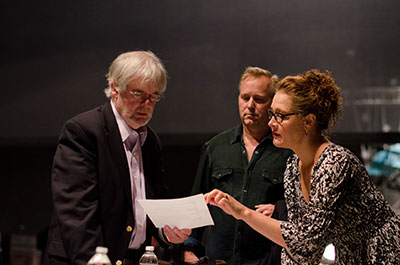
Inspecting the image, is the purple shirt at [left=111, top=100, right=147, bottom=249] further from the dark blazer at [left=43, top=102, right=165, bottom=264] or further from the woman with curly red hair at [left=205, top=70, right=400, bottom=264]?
the woman with curly red hair at [left=205, top=70, right=400, bottom=264]

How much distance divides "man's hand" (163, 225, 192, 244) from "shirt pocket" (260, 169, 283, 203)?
57 centimetres

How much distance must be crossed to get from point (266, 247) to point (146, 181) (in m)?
0.79

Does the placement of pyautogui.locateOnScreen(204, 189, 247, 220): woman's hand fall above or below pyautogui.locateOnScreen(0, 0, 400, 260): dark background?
below

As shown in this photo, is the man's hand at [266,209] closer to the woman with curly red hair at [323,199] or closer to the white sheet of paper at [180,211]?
the woman with curly red hair at [323,199]

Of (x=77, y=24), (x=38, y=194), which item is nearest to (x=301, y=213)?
(x=77, y=24)

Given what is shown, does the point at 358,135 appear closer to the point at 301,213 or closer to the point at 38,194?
the point at 301,213

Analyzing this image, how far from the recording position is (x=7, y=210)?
4.84m

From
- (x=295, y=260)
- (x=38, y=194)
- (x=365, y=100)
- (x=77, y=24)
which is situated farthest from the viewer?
(x=38, y=194)

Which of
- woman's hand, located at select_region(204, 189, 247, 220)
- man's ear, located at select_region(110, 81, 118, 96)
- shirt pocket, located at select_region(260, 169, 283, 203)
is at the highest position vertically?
man's ear, located at select_region(110, 81, 118, 96)

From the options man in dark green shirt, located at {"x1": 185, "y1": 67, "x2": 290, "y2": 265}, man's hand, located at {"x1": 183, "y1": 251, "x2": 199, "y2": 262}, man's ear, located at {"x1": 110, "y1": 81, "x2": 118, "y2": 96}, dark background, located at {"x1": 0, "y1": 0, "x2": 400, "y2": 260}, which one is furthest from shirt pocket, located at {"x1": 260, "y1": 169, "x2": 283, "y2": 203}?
dark background, located at {"x1": 0, "y1": 0, "x2": 400, "y2": 260}

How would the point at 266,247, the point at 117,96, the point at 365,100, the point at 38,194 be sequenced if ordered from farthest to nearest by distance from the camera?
the point at 38,194, the point at 365,100, the point at 266,247, the point at 117,96

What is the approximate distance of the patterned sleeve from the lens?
1.92 meters

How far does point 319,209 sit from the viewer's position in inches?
75.9

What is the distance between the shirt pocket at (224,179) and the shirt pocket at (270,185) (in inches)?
7.1
